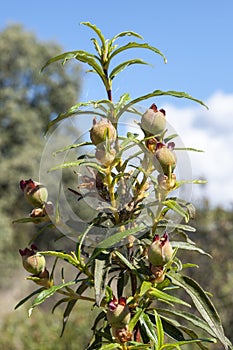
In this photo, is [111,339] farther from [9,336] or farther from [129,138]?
[9,336]

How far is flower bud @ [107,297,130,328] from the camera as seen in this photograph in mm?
934

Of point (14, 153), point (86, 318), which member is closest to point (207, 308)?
point (86, 318)

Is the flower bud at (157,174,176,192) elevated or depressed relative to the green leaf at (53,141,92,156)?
depressed

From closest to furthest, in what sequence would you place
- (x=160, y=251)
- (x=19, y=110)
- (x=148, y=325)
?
(x=160, y=251) < (x=148, y=325) < (x=19, y=110)

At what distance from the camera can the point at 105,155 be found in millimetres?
992

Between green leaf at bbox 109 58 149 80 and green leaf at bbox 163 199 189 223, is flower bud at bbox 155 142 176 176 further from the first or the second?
green leaf at bbox 109 58 149 80

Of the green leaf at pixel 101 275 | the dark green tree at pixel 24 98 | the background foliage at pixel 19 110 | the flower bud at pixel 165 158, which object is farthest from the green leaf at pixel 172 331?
the dark green tree at pixel 24 98

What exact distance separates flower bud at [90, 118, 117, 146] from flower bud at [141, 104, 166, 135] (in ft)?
0.19

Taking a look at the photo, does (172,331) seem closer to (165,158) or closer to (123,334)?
(123,334)

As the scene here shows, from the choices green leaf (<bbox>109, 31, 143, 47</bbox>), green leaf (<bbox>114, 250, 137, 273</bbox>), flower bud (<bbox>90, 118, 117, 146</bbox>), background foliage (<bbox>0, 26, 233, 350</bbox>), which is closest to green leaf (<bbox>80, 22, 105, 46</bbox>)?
green leaf (<bbox>109, 31, 143, 47</bbox>)

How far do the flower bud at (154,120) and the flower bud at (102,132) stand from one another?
0.19ft

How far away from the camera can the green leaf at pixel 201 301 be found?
1010mm

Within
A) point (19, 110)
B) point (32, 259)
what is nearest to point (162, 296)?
point (32, 259)

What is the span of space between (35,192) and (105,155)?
17 cm
